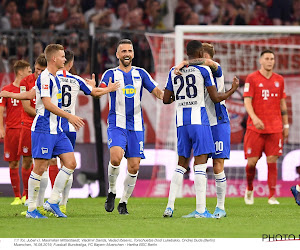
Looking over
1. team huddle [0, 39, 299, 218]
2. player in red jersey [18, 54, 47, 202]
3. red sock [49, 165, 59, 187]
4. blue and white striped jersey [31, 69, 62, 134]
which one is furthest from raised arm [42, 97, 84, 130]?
red sock [49, 165, 59, 187]

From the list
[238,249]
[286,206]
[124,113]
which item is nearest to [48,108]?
[124,113]

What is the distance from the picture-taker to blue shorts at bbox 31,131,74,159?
28.0 feet

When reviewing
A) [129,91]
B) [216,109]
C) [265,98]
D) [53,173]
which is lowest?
[53,173]

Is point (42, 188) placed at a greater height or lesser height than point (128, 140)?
lesser

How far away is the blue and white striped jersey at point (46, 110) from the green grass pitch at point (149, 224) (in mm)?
1013

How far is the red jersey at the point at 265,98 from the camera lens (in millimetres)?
11711

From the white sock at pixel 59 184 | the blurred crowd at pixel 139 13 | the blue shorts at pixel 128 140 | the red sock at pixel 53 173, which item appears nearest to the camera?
the white sock at pixel 59 184

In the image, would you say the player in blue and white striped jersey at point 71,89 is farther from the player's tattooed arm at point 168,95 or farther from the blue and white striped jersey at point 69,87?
the player's tattooed arm at point 168,95

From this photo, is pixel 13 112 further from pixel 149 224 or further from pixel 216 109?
pixel 149 224

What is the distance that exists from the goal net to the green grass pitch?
271cm

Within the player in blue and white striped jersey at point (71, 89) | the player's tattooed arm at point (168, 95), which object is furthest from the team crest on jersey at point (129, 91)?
the player's tattooed arm at point (168, 95)

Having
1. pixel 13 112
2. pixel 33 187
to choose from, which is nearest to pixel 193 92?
pixel 33 187

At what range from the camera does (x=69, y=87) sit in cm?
927

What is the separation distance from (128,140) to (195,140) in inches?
48.0
